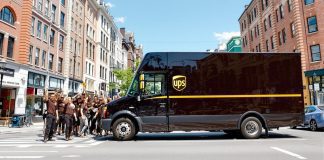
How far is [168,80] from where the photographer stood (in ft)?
39.1

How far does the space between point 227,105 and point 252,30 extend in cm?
4102

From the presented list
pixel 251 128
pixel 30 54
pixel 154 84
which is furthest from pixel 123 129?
pixel 30 54

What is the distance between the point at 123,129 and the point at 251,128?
5187 mm

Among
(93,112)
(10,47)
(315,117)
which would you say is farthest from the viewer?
(10,47)

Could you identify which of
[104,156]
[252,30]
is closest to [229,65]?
[104,156]

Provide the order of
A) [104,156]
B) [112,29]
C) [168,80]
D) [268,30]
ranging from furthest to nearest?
[112,29]
[268,30]
[168,80]
[104,156]

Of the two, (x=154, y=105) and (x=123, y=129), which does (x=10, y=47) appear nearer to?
(x=123, y=129)

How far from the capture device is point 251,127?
1206 centimetres

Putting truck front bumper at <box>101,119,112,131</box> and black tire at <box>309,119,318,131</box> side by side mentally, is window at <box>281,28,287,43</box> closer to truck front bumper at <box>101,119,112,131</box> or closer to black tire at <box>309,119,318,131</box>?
black tire at <box>309,119,318,131</box>

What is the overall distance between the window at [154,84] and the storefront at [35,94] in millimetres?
20383

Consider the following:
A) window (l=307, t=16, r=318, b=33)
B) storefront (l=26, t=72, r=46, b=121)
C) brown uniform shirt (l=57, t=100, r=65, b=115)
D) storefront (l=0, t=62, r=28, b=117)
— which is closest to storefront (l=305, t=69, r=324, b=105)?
window (l=307, t=16, r=318, b=33)

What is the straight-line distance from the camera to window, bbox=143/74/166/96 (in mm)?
11922

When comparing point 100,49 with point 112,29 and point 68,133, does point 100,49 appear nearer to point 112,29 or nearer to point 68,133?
point 112,29

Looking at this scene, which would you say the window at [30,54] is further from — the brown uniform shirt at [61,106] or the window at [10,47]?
the brown uniform shirt at [61,106]
